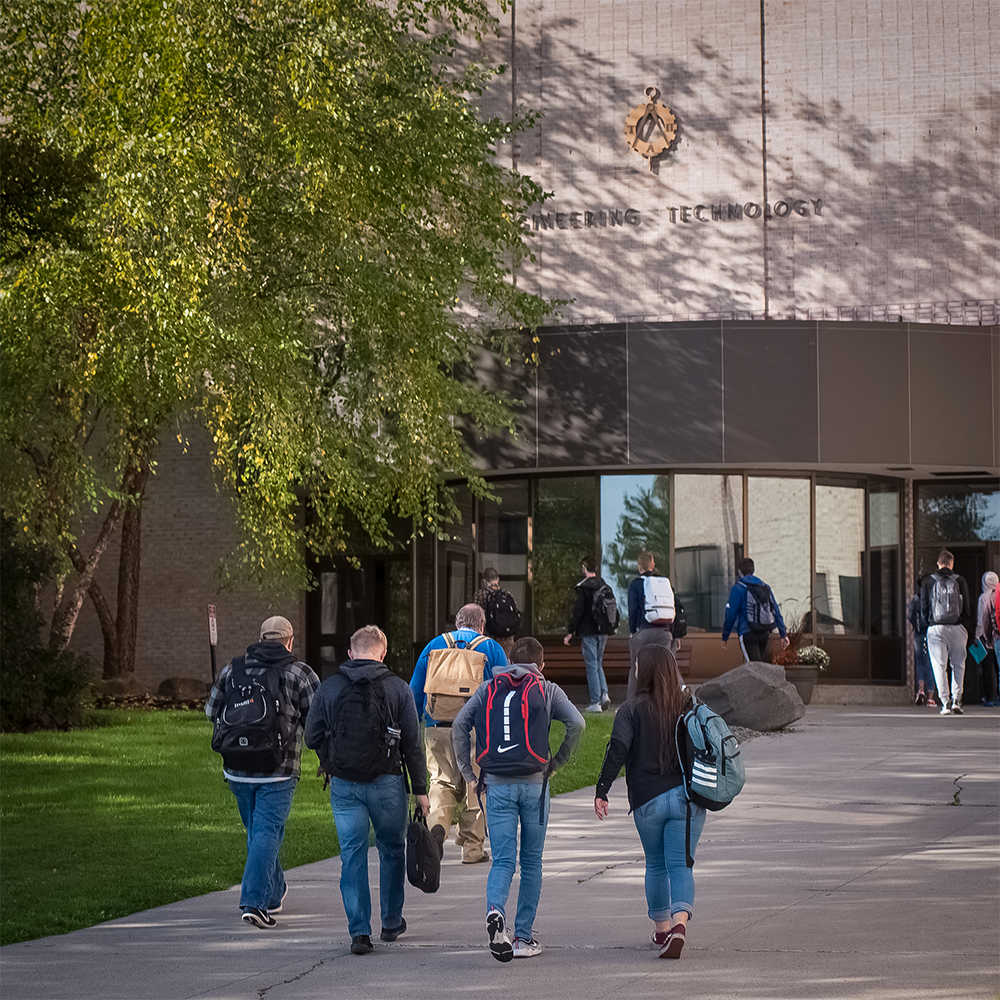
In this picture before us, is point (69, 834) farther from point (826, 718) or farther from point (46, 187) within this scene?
point (826, 718)

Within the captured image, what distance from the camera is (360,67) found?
19234mm

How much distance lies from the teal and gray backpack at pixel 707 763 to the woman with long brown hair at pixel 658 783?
58mm

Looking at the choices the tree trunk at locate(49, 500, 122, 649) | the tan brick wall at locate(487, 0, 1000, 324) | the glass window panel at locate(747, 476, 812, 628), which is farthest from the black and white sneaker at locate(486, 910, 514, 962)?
the tan brick wall at locate(487, 0, 1000, 324)

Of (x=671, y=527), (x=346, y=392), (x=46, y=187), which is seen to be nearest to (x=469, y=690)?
(x=46, y=187)

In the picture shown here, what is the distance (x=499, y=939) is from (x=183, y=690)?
18439 millimetres

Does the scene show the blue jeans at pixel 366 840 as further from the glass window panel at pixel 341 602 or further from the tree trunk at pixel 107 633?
the glass window panel at pixel 341 602

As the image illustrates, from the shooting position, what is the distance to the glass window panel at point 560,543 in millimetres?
23906

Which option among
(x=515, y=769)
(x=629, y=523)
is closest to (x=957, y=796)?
(x=515, y=769)

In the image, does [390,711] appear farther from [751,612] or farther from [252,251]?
[252,251]

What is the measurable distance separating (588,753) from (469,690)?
625 centimetres

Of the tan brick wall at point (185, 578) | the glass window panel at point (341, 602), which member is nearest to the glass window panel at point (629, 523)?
the glass window panel at point (341, 602)

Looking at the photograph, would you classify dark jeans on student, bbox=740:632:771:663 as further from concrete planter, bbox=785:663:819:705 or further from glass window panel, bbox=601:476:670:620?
glass window panel, bbox=601:476:670:620

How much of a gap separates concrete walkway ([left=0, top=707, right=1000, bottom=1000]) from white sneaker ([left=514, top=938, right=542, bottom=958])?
0.05 m

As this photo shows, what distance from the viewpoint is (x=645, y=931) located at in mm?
7312
